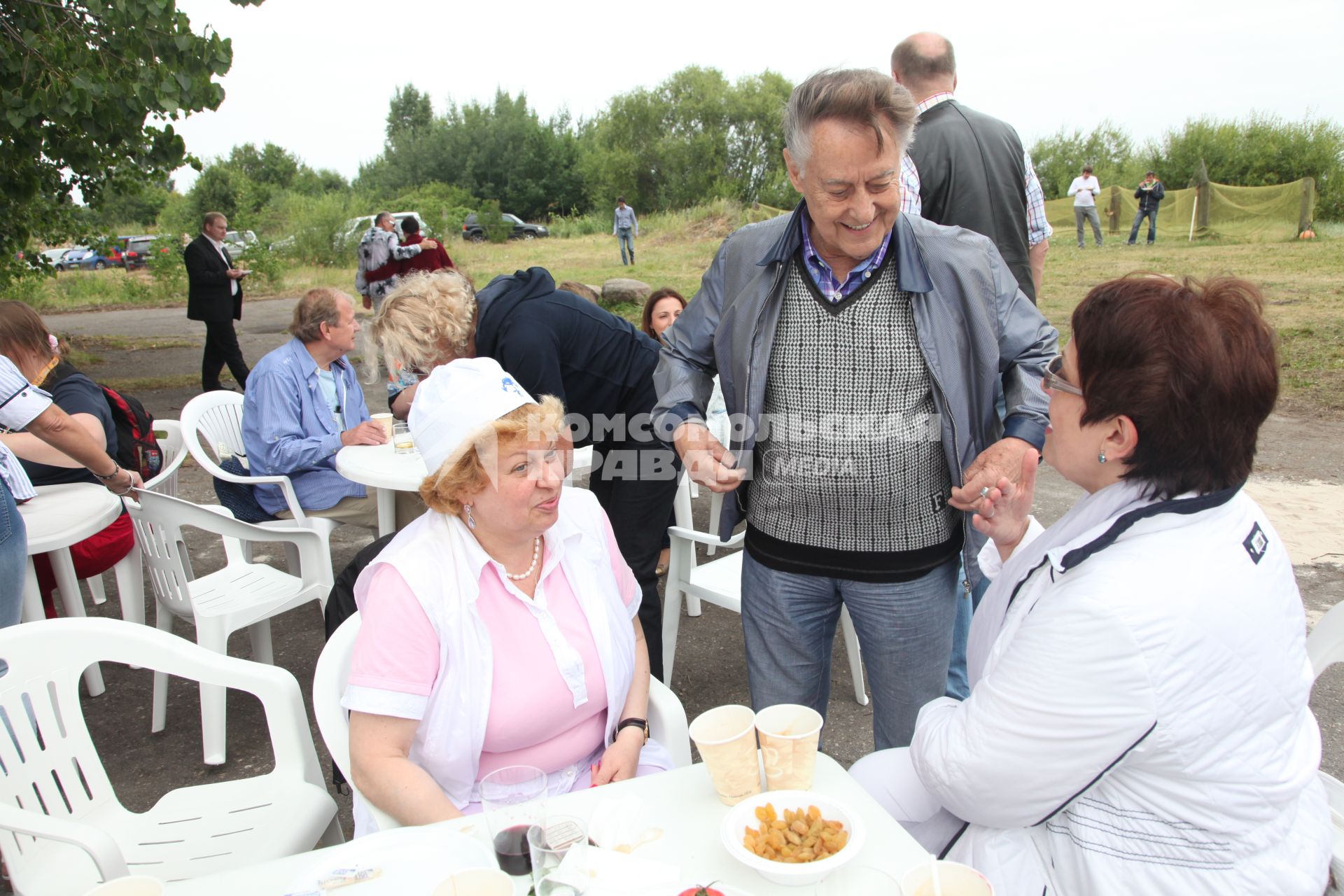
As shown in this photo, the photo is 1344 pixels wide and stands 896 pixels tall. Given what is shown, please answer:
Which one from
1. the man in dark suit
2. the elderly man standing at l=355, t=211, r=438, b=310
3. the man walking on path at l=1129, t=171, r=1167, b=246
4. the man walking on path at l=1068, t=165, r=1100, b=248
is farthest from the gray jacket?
the man walking on path at l=1129, t=171, r=1167, b=246

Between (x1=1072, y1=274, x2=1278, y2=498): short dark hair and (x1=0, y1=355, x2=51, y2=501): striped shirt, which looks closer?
(x1=1072, y1=274, x2=1278, y2=498): short dark hair

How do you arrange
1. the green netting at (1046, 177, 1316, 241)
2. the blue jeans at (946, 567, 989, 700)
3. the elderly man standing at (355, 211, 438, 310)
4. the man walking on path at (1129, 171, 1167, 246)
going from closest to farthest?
the blue jeans at (946, 567, 989, 700)
the elderly man standing at (355, 211, 438, 310)
the man walking on path at (1129, 171, 1167, 246)
the green netting at (1046, 177, 1316, 241)

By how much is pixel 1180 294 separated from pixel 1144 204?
70.2 feet

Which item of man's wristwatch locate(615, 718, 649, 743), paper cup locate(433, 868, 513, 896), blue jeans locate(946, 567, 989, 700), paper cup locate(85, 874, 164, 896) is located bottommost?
blue jeans locate(946, 567, 989, 700)

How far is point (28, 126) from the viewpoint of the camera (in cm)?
578

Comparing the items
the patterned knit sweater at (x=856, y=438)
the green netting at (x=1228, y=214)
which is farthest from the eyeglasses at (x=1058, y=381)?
the green netting at (x=1228, y=214)

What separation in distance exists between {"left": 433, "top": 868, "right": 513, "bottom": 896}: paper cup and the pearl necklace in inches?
29.3

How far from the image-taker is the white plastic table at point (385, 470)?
141 inches

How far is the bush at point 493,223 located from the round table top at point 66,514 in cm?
2933

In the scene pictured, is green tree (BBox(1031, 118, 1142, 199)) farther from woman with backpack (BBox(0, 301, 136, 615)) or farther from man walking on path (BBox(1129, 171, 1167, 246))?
woman with backpack (BBox(0, 301, 136, 615))

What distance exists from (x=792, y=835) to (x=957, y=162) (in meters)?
2.53

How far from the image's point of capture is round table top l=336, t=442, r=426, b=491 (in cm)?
355

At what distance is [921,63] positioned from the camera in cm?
323

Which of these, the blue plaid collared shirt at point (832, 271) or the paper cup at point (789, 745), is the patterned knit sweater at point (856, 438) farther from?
the paper cup at point (789, 745)
